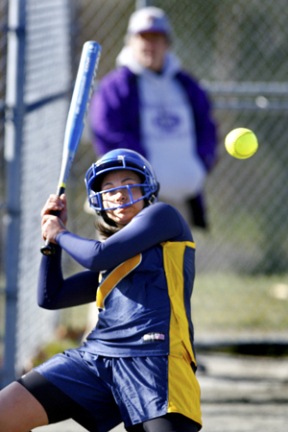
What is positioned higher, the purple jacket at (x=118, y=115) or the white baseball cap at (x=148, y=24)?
the white baseball cap at (x=148, y=24)

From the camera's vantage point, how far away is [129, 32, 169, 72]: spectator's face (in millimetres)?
6461

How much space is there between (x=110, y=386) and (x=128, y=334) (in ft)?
0.68

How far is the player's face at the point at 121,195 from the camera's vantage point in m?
3.89

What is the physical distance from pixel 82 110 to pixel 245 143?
28.4 inches

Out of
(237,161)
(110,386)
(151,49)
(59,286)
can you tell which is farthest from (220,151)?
(110,386)

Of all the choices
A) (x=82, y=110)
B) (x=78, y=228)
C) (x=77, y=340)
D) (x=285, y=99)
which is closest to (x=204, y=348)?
(x=77, y=340)

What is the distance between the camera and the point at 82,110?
432 cm

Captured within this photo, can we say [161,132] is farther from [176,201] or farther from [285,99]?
[285,99]

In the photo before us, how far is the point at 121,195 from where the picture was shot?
153 inches

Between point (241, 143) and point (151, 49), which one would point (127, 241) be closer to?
point (241, 143)

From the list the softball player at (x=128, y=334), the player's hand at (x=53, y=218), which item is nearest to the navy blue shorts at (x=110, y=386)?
the softball player at (x=128, y=334)

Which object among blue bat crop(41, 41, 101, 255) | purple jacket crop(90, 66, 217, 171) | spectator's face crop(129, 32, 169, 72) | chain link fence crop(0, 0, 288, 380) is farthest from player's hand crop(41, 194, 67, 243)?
spectator's face crop(129, 32, 169, 72)

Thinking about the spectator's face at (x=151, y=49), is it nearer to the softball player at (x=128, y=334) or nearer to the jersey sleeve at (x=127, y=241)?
the softball player at (x=128, y=334)

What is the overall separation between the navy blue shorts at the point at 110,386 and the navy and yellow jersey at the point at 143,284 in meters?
0.05
